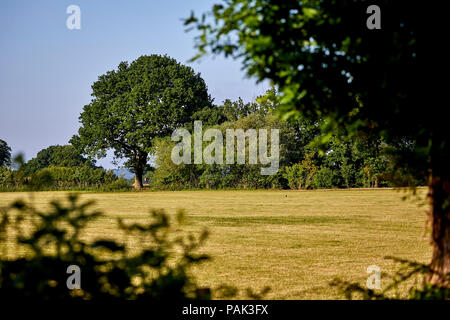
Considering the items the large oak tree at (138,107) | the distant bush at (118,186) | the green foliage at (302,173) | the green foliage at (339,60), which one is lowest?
the distant bush at (118,186)

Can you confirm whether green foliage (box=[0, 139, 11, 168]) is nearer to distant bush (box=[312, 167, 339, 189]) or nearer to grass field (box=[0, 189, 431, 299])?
distant bush (box=[312, 167, 339, 189])

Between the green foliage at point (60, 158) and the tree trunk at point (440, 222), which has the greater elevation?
the green foliage at point (60, 158)

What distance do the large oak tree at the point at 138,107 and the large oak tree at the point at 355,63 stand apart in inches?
2309

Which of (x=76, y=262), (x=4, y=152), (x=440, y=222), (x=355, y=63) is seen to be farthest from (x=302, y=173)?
(x=4, y=152)

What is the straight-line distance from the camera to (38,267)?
2.78m

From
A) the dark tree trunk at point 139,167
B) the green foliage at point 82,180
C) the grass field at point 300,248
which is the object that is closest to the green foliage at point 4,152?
the green foliage at point 82,180

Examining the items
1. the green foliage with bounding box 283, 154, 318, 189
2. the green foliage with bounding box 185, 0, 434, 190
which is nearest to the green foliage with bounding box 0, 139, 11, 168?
the green foliage with bounding box 283, 154, 318, 189

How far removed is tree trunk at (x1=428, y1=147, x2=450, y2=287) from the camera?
4273mm

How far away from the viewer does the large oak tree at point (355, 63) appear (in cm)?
374

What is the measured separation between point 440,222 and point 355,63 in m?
1.78

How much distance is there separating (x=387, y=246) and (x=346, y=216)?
889cm

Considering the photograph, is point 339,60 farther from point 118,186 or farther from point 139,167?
point 139,167

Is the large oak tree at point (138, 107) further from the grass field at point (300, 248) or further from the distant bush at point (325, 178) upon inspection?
the grass field at point (300, 248)

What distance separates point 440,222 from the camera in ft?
14.6
